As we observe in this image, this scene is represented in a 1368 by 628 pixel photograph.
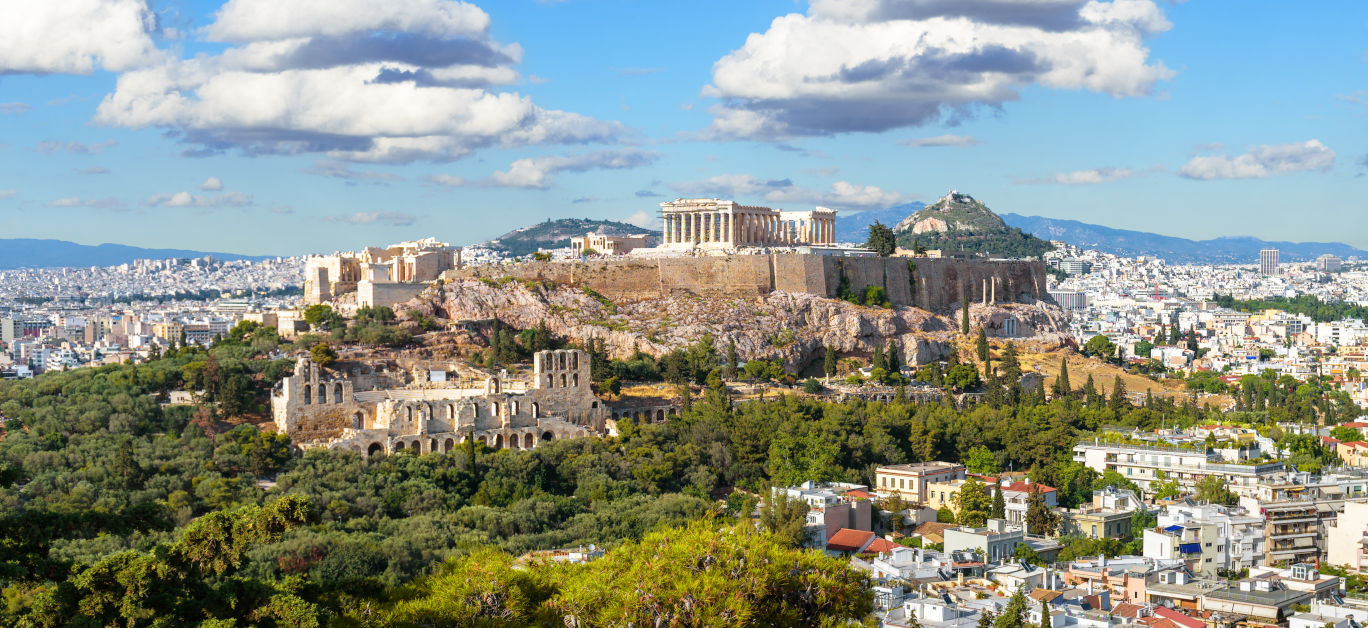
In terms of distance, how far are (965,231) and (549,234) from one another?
6057 centimetres

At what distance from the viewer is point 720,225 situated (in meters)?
68.7

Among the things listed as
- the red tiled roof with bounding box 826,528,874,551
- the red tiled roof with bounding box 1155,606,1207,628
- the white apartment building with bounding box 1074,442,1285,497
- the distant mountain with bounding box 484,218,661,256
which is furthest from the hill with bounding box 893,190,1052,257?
the red tiled roof with bounding box 1155,606,1207,628

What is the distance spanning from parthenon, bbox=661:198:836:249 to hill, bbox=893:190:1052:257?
167ft

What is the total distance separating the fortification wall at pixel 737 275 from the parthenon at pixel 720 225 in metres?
2.87

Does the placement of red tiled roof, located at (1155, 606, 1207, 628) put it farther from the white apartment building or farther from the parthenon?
the parthenon

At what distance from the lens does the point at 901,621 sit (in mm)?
27422

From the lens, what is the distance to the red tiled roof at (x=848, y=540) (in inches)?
1436

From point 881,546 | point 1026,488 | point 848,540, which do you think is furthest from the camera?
point 1026,488

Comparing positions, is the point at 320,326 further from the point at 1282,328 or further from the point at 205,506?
the point at 1282,328

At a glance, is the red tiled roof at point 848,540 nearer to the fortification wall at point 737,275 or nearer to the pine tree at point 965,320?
the fortification wall at point 737,275

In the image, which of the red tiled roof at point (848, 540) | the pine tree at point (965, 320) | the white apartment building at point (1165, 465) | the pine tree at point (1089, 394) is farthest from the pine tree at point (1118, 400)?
the red tiled roof at point (848, 540)

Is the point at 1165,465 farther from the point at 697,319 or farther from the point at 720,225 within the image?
the point at 720,225

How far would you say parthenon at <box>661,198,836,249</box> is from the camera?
67875 mm

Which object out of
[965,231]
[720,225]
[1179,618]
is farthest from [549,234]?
[1179,618]
